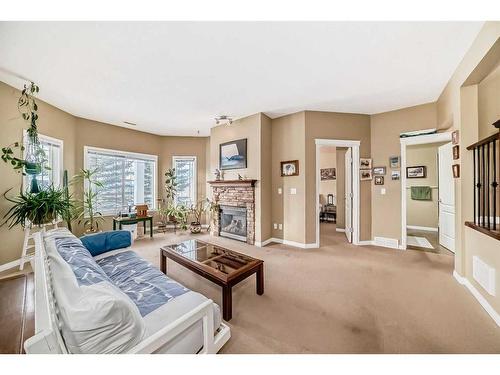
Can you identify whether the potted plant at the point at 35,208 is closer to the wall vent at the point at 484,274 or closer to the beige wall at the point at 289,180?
the beige wall at the point at 289,180

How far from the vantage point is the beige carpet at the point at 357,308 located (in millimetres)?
1459

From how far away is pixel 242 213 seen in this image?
13.5ft

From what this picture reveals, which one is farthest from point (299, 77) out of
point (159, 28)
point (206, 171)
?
point (206, 171)

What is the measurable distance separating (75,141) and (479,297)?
21.5 feet

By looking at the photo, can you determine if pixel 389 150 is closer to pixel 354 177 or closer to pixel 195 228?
pixel 354 177

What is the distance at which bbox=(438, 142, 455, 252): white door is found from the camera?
3162 mm

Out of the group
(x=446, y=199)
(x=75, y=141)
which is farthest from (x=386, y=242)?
(x=75, y=141)

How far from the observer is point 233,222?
4.34m

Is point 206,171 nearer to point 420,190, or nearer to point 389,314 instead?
point 389,314

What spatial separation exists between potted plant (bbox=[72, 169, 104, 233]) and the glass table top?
8.50ft

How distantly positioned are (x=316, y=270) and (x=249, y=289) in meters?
1.06

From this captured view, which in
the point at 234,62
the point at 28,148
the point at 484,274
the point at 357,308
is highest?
the point at 234,62

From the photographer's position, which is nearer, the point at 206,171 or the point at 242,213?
the point at 242,213

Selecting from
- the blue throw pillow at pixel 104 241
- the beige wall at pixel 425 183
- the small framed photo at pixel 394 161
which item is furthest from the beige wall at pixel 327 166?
the blue throw pillow at pixel 104 241
